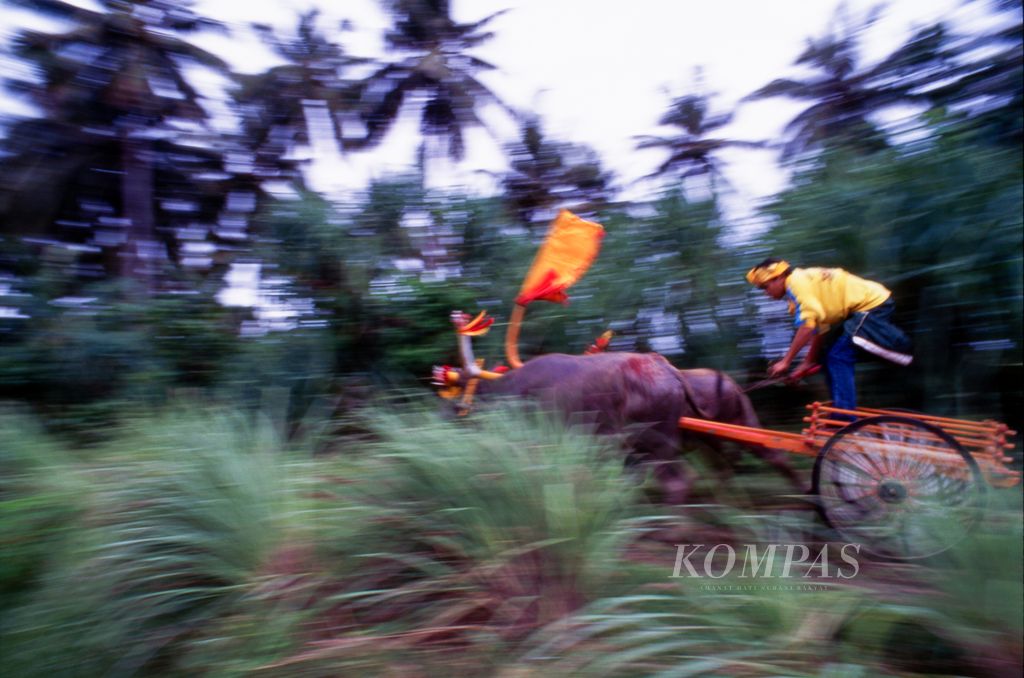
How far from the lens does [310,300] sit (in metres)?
7.60

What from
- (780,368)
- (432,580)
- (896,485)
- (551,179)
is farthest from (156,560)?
(551,179)

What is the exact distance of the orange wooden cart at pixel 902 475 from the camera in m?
3.89

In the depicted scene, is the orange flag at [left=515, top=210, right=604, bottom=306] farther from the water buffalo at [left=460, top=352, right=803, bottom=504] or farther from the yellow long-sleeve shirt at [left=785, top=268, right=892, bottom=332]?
the yellow long-sleeve shirt at [left=785, top=268, right=892, bottom=332]

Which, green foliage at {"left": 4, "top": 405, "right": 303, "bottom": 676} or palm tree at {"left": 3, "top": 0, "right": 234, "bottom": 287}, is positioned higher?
palm tree at {"left": 3, "top": 0, "right": 234, "bottom": 287}

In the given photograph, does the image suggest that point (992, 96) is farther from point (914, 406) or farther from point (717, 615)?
point (717, 615)

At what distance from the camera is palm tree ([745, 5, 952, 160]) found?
22.0ft

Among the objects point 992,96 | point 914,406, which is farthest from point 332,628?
point 992,96

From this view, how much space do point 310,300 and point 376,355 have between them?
38.0 inches

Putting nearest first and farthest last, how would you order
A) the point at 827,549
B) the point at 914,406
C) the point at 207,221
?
the point at 827,549 < the point at 914,406 < the point at 207,221

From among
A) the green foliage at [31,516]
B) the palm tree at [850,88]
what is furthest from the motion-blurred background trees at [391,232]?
the green foliage at [31,516]

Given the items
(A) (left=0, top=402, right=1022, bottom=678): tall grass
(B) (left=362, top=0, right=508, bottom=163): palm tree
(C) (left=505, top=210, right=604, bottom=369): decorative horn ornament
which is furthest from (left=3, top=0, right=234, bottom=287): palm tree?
(A) (left=0, top=402, right=1022, bottom=678): tall grass

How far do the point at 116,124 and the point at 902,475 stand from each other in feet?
34.3

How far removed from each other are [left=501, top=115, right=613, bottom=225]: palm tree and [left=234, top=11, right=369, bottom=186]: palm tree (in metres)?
3.07

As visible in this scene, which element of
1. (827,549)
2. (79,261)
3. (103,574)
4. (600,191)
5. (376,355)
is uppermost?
(600,191)
